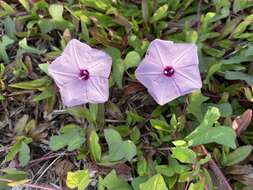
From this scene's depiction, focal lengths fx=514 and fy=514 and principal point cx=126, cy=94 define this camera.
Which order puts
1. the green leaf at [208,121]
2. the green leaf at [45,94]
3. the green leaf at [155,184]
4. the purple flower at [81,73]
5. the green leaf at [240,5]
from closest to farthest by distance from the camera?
the green leaf at [155,184] < the green leaf at [208,121] < the purple flower at [81,73] < the green leaf at [45,94] < the green leaf at [240,5]

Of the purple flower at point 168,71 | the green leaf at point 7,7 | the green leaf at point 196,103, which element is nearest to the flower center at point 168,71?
the purple flower at point 168,71

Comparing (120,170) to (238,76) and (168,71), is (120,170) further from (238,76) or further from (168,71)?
(238,76)

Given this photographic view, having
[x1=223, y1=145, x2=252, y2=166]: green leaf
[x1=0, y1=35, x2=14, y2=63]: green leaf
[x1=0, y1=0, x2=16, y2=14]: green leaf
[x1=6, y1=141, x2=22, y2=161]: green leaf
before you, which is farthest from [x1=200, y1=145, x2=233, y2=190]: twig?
[x1=0, y1=0, x2=16, y2=14]: green leaf

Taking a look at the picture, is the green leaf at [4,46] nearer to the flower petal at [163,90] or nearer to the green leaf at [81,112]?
the green leaf at [81,112]

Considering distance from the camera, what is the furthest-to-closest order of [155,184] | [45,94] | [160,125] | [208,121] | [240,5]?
1. [240,5]
2. [45,94]
3. [160,125]
4. [208,121]
5. [155,184]

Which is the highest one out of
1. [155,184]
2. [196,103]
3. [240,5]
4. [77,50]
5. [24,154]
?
[240,5]

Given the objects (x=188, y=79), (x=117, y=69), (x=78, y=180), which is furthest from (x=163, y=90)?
(x=78, y=180)

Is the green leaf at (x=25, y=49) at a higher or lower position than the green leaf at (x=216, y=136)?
higher

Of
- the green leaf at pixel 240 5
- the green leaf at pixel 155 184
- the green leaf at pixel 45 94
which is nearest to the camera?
the green leaf at pixel 155 184
